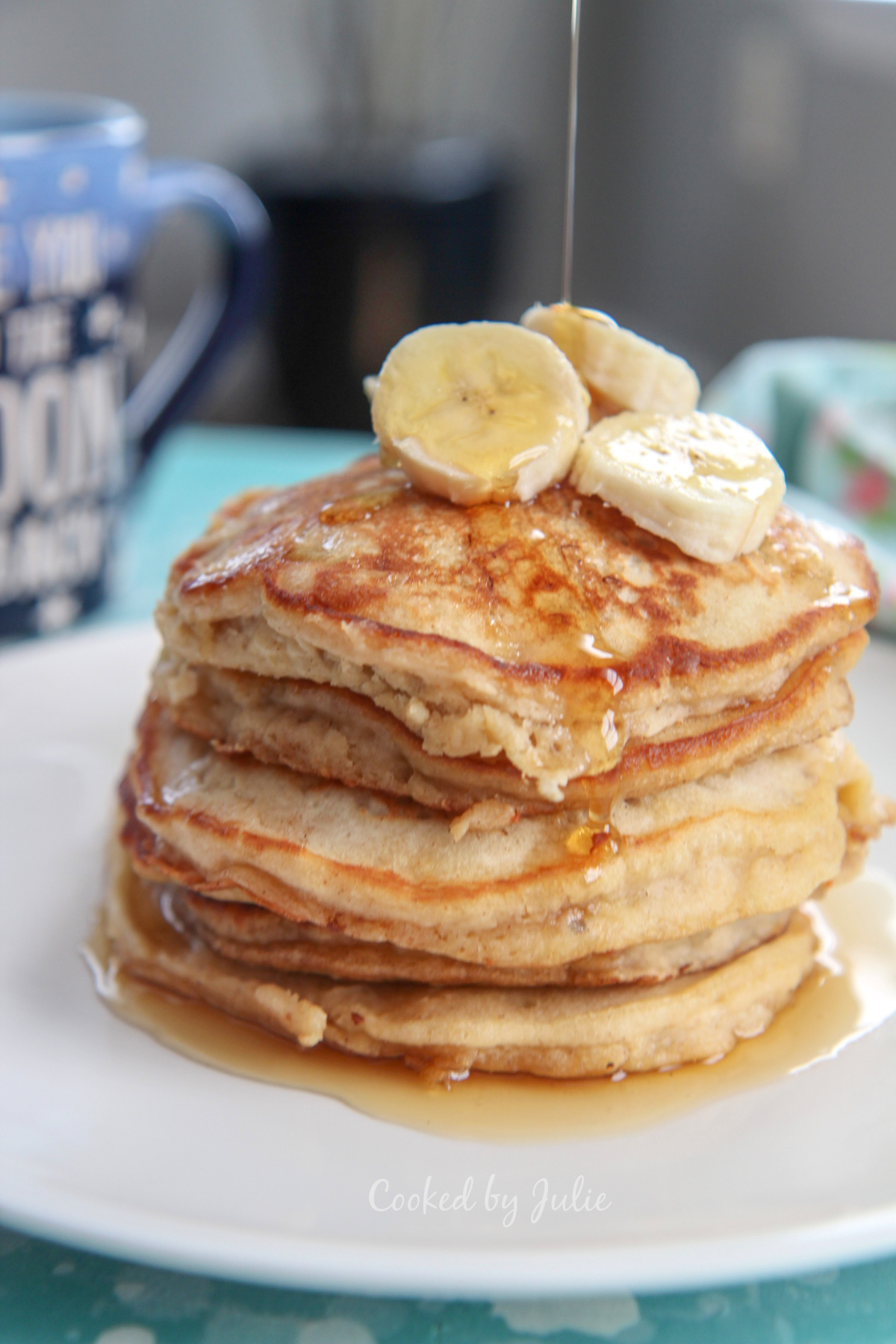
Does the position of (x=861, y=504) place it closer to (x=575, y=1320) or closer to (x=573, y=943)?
(x=573, y=943)

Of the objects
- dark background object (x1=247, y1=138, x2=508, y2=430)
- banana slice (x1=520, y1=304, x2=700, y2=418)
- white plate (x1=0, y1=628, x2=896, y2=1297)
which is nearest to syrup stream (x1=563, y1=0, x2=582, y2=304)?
banana slice (x1=520, y1=304, x2=700, y2=418)

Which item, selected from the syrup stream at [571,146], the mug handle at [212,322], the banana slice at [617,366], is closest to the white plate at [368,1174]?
the banana slice at [617,366]

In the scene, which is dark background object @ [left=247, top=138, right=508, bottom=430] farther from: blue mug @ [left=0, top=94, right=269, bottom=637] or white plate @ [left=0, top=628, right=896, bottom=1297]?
white plate @ [left=0, top=628, right=896, bottom=1297]

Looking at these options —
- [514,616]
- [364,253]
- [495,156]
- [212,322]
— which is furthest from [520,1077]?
[495,156]

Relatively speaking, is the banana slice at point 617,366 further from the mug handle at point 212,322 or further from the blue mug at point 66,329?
the mug handle at point 212,322

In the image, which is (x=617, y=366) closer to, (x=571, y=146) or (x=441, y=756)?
(x=571, y=146)

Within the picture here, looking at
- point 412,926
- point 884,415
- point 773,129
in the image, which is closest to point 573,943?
point 412,926

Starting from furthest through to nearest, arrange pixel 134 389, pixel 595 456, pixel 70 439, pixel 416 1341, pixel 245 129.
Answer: pixel 245 129 → pixel 134 389 → pixel 70 439 → pixel 595 456 → pixel 416 1341
